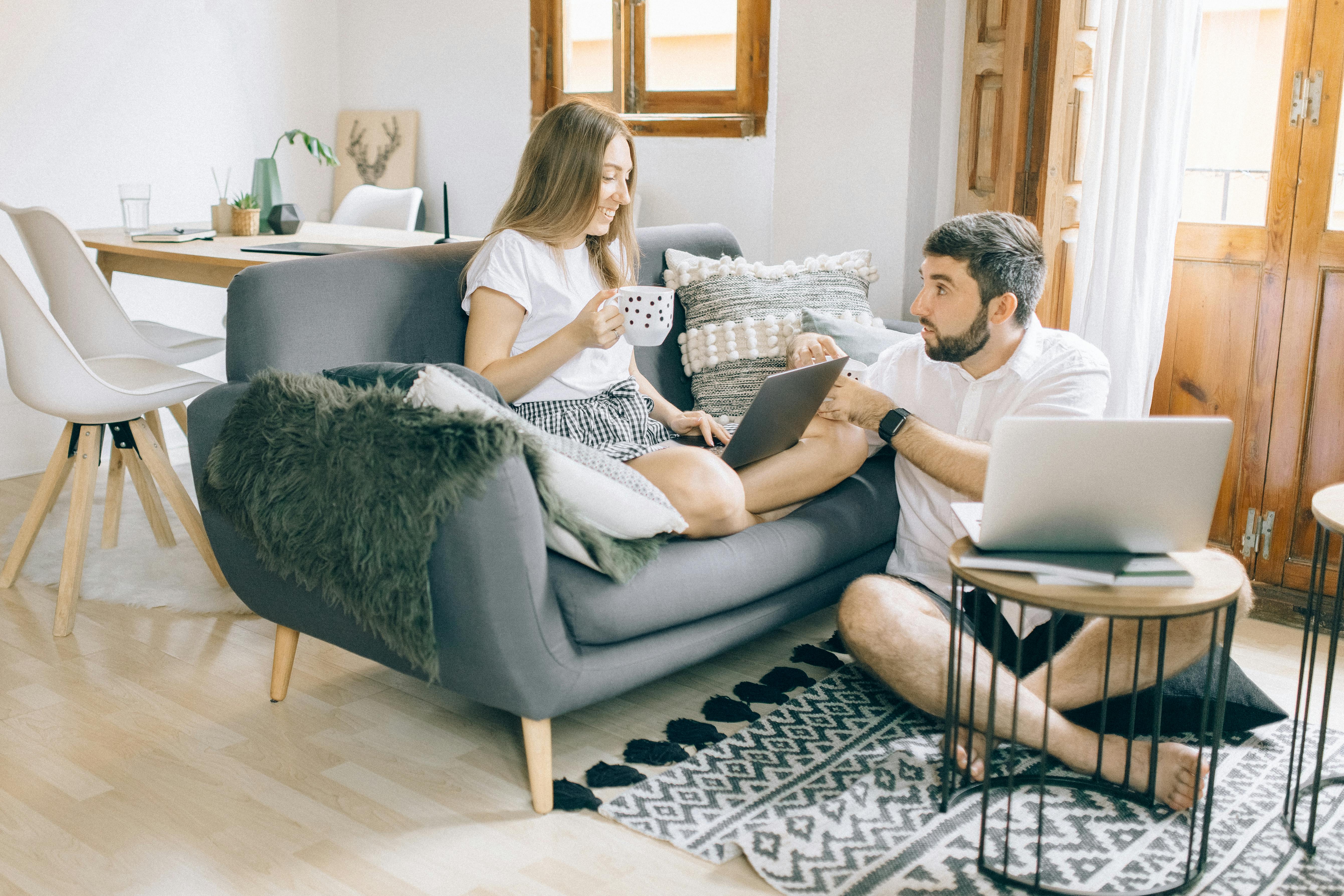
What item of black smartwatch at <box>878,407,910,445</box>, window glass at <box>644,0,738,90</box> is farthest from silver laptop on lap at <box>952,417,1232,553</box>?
window glass at <box>644,0,738,90</box>

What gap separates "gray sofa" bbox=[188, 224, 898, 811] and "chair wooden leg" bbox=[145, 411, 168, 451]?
116 centimetres

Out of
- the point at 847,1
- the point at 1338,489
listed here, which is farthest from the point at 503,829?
the point at 847,1

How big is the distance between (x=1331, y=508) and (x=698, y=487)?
37.0 inches

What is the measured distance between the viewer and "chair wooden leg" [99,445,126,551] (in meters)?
3.03

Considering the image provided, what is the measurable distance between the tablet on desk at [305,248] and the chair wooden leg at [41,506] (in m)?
0.62

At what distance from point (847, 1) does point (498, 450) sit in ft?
6.86

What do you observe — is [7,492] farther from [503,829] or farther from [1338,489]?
[1338,489]

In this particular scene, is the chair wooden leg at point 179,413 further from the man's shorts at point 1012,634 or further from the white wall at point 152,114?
the man's shorts at point 1012,634

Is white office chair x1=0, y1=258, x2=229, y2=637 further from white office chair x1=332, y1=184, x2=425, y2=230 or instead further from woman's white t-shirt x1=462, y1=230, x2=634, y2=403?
white office chair x1=332, y1=184, x2=425, y2=230

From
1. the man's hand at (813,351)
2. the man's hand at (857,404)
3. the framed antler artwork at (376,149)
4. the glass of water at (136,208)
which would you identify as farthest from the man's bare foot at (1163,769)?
the framed antler artwork at (376,149)

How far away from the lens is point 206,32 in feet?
14.2

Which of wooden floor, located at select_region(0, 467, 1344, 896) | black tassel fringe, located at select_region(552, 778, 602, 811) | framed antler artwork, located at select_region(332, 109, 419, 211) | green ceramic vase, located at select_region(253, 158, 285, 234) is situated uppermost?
framed antler artwork, located at select_region(332, 109, 419, 211)

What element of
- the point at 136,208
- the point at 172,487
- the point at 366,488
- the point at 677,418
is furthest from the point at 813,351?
the point at 136,208

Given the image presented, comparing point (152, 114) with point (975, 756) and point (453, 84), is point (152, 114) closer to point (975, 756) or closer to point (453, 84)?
point (453, 84)
